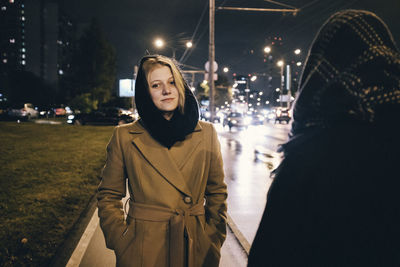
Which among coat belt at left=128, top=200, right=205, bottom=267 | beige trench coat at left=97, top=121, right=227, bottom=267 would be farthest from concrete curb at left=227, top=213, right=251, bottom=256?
Answer: coat belt at left=128, top=200, right=205, bottom=267

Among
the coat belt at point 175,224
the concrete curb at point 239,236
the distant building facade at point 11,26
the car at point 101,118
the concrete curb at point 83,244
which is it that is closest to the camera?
the coat belt at point 175,224

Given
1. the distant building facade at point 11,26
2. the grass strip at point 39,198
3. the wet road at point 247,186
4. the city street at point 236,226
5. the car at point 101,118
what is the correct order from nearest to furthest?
the city street at point 236,226, the grass strip at point 39,198, the wet road at point 247,186, the car at point 101,118, the distant building facade at point 11,26

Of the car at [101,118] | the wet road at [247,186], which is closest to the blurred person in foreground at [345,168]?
the wet road at [247,186]

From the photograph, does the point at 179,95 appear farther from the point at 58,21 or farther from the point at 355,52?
the point at 58,21

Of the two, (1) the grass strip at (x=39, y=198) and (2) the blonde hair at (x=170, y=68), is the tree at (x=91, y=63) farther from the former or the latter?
A: (2) the blonde hair at (x=170, y=68)

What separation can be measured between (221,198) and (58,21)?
138m

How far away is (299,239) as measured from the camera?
942 mm

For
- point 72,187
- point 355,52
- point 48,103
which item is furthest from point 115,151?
point 48,103

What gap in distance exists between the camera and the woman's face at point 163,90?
2.11 metres

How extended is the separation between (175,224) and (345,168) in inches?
45.5

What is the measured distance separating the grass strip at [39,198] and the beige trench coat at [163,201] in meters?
2.38

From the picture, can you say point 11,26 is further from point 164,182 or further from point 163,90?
point 164,182

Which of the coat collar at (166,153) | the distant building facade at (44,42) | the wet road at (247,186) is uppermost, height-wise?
the distant building facade at (44,42)

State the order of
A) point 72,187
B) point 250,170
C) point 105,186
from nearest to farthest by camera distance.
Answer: point 105,186 < point 72,187 < point 250,170
